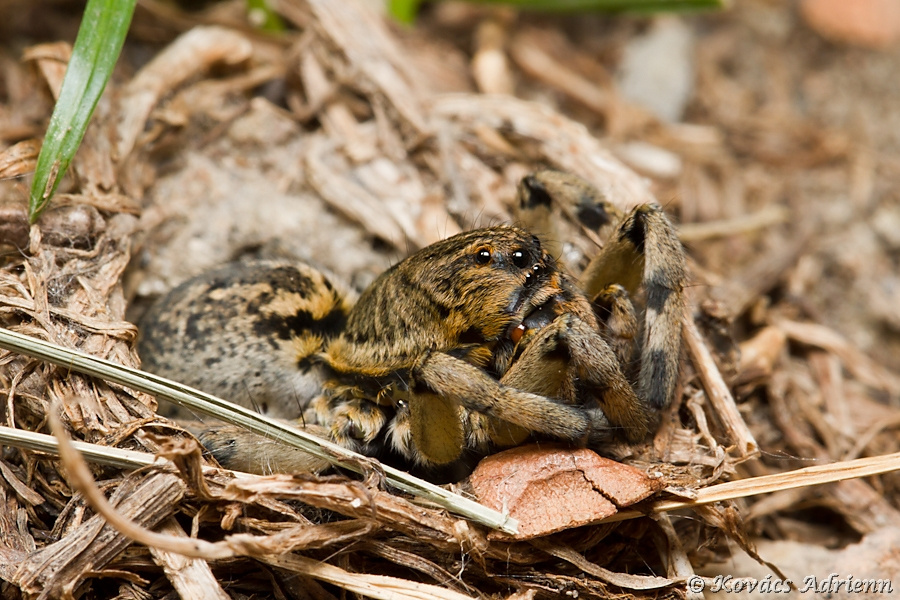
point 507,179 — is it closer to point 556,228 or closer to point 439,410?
point 556,228

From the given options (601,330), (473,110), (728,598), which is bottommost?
(728,598)

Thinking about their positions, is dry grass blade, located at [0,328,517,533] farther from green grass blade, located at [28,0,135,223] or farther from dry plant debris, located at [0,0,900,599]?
green grass blade, located at [28,0,135,223]

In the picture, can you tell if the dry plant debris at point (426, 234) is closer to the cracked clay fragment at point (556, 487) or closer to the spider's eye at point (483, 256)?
the cracked clay fragment at point (556, 487)

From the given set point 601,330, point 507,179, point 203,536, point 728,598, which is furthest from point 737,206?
point 203,536

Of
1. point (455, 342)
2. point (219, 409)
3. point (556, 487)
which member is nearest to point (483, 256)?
point (455, 342)

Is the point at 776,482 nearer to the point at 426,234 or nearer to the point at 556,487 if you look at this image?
the point at 556,487
